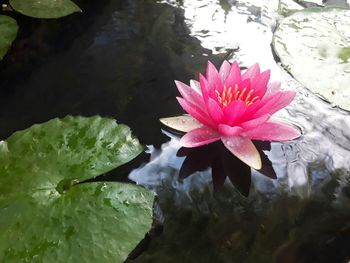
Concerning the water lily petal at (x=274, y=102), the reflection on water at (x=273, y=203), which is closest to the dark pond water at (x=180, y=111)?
the reflection on water at (x=273, y=203)

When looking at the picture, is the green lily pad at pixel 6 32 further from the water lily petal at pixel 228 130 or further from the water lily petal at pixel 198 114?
the water lily petal at pixel 228 130

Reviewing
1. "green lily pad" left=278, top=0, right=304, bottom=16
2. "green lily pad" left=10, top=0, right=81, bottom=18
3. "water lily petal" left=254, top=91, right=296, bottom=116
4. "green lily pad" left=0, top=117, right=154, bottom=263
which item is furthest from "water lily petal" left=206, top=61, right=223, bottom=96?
"green lily pad" left=10, top=0, right=81, bottom=18

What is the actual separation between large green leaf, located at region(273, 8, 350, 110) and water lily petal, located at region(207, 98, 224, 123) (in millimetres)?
346

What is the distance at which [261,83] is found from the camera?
106 centimetres

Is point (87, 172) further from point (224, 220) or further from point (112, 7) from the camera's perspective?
point (112, 7)

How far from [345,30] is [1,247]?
120cm

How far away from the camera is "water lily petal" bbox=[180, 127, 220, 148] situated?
1.01 meters

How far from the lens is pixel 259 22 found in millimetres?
1469

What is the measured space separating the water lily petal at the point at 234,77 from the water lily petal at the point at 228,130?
0.12 metres

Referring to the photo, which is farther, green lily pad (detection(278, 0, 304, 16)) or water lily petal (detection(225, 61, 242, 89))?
green lily pad (detection(278, 0, 304, 16))

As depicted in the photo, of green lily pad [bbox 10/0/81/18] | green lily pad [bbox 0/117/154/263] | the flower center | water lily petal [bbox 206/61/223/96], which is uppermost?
green lily pad [bbox 10/0/81/18]

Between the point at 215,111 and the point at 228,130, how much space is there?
0.20 feet

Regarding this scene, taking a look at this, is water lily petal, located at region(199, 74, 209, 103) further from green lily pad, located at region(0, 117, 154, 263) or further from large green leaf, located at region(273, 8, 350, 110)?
large green leaf, located at region(273, 8, 350, 110)

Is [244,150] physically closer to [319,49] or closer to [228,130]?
[228,130]
